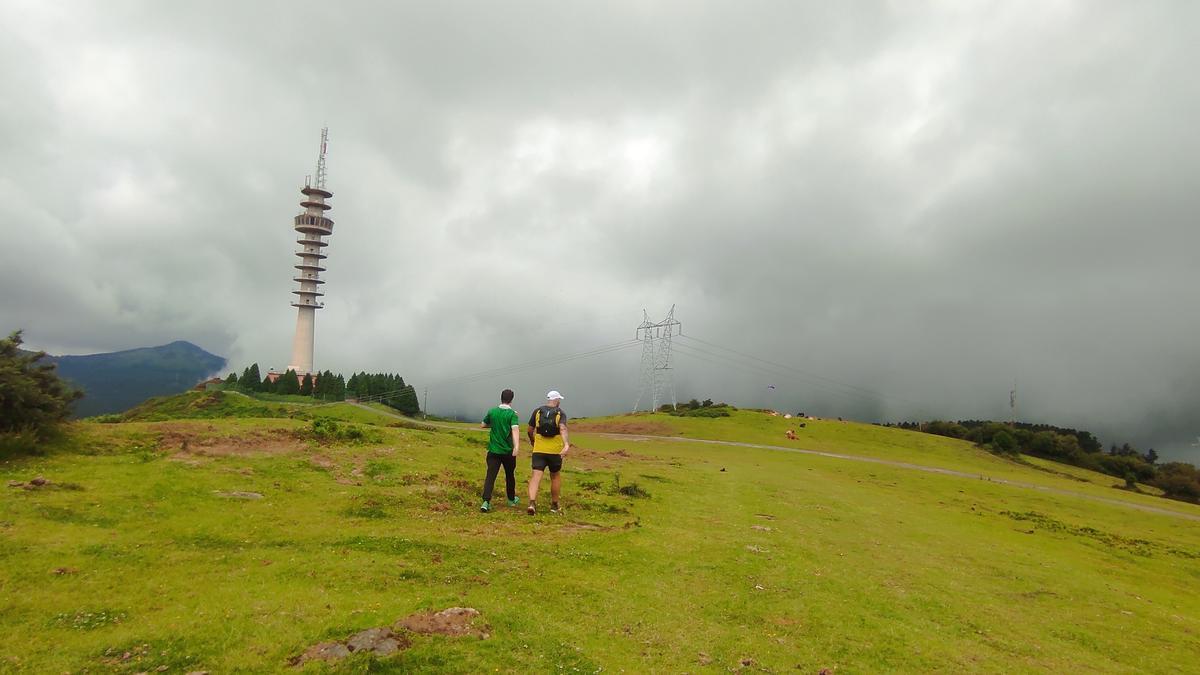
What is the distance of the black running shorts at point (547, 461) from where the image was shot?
1488cm

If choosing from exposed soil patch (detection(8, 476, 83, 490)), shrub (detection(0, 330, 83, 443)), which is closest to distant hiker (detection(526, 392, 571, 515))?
exposed soil patch (detection(8, 476, 83, 490))

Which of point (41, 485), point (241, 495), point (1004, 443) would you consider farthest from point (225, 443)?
point (1004, 443)

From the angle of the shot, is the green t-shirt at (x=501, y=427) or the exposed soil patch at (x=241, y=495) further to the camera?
the green t-shirt at (x=501, y=427)

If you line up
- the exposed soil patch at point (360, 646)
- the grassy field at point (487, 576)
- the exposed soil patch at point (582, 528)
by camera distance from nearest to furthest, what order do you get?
the exposed soil patch at point (360, 646) < the grassy field at point (487, 576) < the exposed soil patch at point (582, 528)

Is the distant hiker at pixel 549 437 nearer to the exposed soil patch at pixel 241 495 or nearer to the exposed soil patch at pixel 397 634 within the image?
the exposed soil patch at pixel 241 495

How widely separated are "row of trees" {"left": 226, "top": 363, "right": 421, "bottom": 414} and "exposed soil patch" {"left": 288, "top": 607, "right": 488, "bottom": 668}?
112 meters

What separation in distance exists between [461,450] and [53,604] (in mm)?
18230

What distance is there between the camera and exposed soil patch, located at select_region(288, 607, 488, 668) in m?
6.44

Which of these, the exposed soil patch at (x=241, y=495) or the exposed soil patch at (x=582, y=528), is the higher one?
the exposed soil patch at (x=241, y=495)

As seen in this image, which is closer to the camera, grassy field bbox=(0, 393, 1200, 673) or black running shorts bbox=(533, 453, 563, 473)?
grassy field bbox=(0, 393, 1200, 673)

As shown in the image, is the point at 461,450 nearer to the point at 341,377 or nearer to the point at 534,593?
the point at 534,593

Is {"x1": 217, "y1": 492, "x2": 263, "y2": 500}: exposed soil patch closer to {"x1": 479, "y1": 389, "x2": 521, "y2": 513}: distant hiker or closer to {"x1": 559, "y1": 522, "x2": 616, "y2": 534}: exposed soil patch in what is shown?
{"x1": 479, "y1": 389, "x2": 521, "y2": 513}: distant hiker

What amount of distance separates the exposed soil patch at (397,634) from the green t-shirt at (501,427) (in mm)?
6811

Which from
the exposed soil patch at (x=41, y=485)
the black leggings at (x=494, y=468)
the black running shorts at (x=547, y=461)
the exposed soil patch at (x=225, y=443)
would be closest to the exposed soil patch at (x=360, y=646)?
the black leggings at (x=494, y=468)
